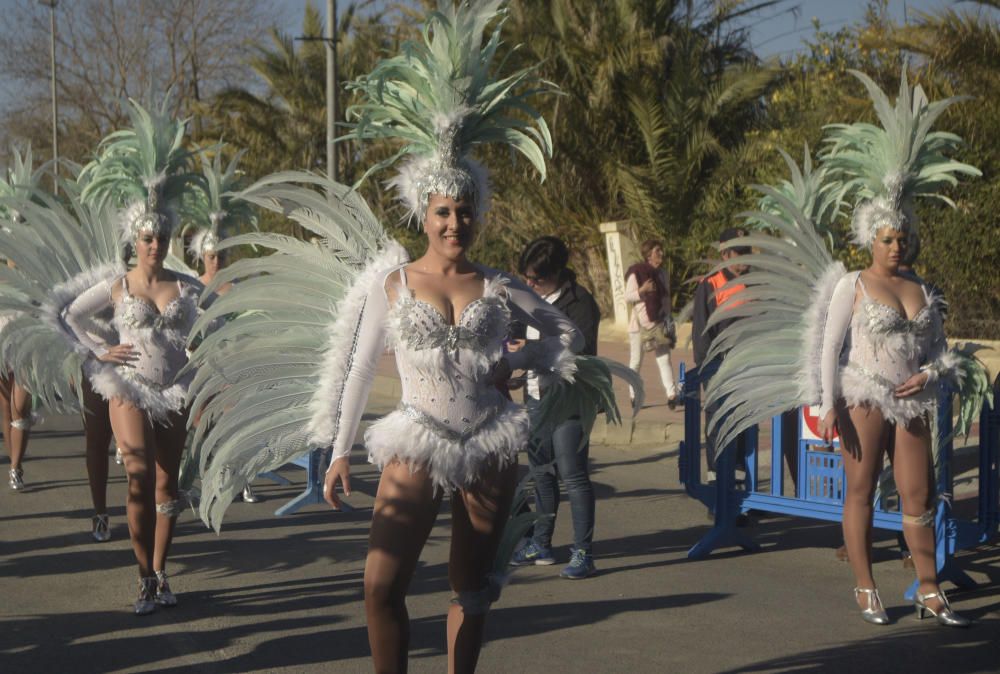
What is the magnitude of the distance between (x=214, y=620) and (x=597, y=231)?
18836 mm

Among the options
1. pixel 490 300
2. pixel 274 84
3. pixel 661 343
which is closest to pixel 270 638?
pixel 490 300

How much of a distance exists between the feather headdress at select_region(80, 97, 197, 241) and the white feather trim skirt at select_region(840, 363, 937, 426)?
11.5ft

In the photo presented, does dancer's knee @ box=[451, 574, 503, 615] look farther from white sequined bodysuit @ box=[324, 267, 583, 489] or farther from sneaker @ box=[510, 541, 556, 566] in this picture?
sneaker @ box=[510, 541, 556, 566]

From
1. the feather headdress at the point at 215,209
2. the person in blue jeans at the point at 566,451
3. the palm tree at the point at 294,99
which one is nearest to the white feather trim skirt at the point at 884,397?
the person in blue jeans at the point at 566,451

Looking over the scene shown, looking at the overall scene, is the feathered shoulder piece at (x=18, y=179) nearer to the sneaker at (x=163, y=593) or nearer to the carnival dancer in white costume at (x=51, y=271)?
the carnival dancer in white costume at (x=51, y=271)

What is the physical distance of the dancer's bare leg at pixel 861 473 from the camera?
6008 millimetres

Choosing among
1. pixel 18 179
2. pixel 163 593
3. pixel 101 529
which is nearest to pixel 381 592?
pixel 163 593

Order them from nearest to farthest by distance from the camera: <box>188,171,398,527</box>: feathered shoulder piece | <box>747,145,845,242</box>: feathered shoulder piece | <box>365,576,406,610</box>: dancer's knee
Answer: <box>365,576,406,610</box>: dancer's knee < <box>188,171,398,527</box>: feathered shoulder piece < <box>747,145,845,242</box>: feathered shoulder piece

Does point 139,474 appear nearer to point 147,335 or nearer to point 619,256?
point 147,335

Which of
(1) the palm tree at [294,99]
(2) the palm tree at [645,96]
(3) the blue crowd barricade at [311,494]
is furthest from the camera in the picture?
(1) the palm tree at [294,99]

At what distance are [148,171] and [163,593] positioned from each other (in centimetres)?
215

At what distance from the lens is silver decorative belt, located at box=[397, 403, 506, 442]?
163 inches

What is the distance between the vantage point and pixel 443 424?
414 centimetres

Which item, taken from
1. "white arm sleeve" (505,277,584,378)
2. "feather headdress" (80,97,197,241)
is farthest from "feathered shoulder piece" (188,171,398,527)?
"feather headdress" (80,97,197,241)
